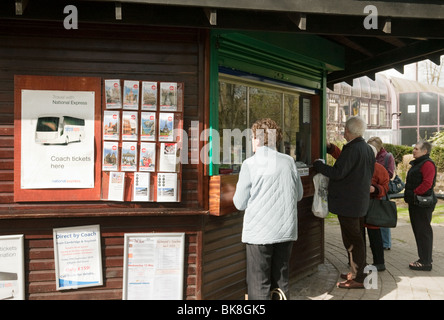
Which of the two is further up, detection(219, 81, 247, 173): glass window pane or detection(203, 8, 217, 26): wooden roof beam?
detection(203, 8, 217, 26): wooden roof beam

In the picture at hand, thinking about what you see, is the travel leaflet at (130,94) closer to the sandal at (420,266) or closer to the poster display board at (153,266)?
the poster display board at (153,266)

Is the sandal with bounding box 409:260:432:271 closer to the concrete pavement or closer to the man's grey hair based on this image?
the concrete pavement

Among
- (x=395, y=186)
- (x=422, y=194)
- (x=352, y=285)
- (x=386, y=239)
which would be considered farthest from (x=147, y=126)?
(x=386, y=239)

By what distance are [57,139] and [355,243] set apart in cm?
341

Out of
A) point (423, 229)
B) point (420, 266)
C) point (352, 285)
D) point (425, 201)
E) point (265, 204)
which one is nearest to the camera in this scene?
point (265, 204)

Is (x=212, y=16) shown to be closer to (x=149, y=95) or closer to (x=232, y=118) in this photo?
(x=149, y=95)

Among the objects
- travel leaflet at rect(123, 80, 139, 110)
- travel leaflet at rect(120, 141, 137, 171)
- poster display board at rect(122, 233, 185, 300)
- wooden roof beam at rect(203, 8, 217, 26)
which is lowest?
poster display board at rect(122, 233, 185, 300)

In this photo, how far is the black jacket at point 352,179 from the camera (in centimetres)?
459

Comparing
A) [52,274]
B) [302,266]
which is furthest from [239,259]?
[52,274]

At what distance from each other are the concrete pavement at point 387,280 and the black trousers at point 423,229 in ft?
0.85

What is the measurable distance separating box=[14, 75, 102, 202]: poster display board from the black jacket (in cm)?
265

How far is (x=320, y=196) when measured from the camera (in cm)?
490

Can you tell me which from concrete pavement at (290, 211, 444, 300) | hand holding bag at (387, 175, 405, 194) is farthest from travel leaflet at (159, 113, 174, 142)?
hand holding bag at (387, 175, 405, 194)

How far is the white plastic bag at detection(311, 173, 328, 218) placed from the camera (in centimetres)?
488
